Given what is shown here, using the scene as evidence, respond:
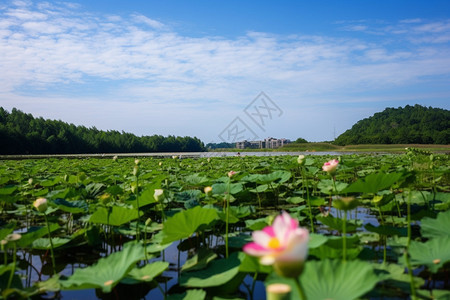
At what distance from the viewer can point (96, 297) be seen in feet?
3.98

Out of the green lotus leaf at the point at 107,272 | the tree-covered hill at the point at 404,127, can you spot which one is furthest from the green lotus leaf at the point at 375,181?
the tree-covered hill at the point at 404,127

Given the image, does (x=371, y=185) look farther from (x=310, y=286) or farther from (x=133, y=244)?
(x=133, y=244)

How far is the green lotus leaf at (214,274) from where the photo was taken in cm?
100

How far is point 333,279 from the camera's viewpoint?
76 centimetres

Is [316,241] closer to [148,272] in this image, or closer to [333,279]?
[333,279]

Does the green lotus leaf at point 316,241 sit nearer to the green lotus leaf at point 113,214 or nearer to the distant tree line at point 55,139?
the green lotus leaf at point 113,214

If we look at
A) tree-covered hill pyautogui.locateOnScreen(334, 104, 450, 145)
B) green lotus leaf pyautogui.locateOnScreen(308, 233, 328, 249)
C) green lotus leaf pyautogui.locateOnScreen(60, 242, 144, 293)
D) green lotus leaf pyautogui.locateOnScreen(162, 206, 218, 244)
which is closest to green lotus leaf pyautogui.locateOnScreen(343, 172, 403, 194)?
green lotus leaf pyautogui.locateOnScreen(308, 233, 328, 249)

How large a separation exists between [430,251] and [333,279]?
0.53 metres

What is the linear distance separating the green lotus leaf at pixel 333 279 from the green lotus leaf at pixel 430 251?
420mm

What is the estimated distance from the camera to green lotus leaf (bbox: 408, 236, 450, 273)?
1.01 m

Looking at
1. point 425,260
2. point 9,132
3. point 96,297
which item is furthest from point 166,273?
point 9,132

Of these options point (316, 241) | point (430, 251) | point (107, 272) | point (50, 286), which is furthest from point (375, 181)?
point (50, 286)

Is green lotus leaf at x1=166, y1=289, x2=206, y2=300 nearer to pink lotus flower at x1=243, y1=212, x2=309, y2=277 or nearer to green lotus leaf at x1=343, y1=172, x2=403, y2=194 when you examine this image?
pink lotus flower at x1=243, y1=212, x2=309, y2=277

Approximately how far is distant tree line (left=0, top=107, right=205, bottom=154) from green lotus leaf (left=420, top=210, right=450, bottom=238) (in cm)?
3114
